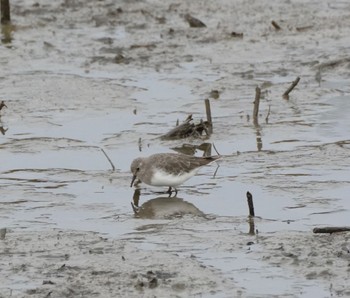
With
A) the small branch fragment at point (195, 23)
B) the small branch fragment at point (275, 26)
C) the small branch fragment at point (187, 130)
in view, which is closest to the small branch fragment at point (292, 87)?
the small branch fragment at point (187, 130)

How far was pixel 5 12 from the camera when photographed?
22.6m

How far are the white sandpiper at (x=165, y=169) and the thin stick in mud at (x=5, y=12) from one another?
9.74 m

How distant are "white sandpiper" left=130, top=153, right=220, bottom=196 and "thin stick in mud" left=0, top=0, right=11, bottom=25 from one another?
974 centimetres

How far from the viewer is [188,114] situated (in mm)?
17062

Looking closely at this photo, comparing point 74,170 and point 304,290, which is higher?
point 74,170

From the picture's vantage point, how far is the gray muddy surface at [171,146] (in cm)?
1043

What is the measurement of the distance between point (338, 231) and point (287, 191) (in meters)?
2.14

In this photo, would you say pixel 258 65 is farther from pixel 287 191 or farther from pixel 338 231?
pixel 338 231

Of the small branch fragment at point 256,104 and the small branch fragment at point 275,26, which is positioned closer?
the small branch fragment at point 256,104

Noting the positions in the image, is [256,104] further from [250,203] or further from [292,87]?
[250,203]

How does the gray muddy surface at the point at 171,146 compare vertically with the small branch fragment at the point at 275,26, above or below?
below

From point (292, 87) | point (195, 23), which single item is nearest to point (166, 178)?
point (292, 87)

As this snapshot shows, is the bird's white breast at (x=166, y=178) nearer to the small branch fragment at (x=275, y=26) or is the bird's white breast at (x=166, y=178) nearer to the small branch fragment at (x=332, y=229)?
the small branch fragment at (x=332, y=229)

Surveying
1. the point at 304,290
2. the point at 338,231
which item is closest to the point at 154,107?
the point at 338,231
